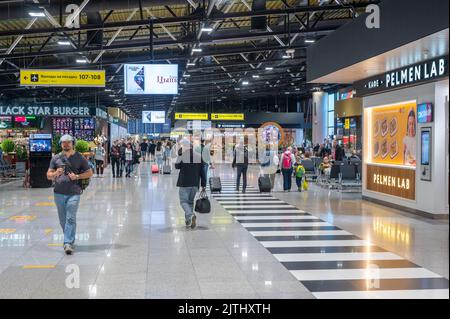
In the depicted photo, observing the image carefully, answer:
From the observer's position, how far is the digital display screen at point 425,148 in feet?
40.5

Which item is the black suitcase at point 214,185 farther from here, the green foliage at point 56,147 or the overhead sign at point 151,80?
the green foliage at point 56,147

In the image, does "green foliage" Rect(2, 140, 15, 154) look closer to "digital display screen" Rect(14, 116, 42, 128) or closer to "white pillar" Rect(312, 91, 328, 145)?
"digital display screen" Rect(14, 116, 42, 128)

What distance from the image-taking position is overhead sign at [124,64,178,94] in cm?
1912

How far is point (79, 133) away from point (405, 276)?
91.5ft

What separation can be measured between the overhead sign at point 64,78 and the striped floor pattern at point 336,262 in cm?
852

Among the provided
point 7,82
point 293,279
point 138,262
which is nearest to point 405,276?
point 293,279

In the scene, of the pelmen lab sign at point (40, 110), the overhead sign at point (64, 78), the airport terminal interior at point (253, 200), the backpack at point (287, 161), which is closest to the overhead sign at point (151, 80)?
the airport terminal interior at point (253, 200)

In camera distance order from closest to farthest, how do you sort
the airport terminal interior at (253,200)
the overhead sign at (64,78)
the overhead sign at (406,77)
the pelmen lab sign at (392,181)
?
the airport terminal interior at (253,200) → the overhead sign at (406,77) → the pelmen lab sign at (392,181) → the overhead sign at (64,78)

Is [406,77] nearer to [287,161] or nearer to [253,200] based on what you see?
[253,200]

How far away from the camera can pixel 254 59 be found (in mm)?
32938

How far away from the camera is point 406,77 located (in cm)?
1309

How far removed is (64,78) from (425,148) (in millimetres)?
11918

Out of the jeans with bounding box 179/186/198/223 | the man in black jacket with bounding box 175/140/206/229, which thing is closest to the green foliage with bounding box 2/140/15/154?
the man in black jacket with bounding box 175/140/206/229

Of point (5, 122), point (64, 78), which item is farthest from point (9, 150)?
point (5, 122)
